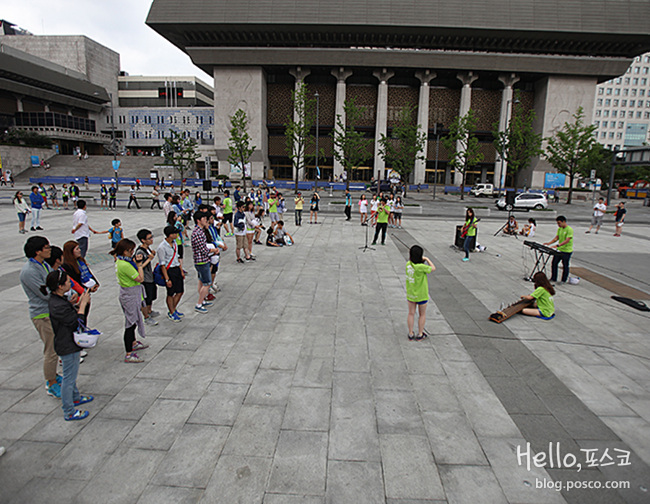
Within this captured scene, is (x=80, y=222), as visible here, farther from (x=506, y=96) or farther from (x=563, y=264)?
(x=506, y=96)

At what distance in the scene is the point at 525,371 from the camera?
5.88m

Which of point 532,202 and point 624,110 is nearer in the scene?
point 532,202

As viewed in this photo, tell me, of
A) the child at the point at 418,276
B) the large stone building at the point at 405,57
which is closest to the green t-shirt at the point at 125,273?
the child at the point at 418,276

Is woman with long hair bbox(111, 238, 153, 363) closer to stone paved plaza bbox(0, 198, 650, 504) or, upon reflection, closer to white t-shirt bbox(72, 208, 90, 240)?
stone paved plaza bbox(0, 198, 650, 504)

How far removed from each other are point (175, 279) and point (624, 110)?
14582cm

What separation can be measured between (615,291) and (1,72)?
8365 cm

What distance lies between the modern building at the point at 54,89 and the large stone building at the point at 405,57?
27.0 meters

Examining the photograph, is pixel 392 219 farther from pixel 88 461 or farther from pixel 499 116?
pixel 499 116

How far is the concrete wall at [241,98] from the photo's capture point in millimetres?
57188

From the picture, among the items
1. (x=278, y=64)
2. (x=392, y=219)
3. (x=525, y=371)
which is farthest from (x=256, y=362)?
(x=278, y=64)

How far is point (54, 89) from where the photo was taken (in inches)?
2785

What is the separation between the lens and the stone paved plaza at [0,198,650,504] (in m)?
3.69

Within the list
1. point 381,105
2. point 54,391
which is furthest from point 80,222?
point 381,105

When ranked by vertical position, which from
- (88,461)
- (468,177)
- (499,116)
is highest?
(499,116)
